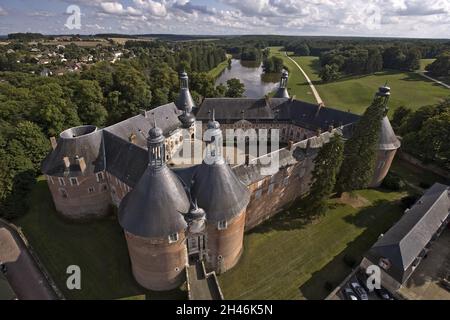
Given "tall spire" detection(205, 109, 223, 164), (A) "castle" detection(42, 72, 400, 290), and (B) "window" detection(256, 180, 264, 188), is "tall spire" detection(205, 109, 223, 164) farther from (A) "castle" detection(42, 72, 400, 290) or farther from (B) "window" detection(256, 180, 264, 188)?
(B) "window" detection(256, 180, 264, 188)

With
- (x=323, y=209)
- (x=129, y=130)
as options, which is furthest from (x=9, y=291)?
(x=323, y=209)

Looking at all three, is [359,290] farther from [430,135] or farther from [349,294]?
[430,135]

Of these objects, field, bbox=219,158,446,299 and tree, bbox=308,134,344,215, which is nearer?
field, bbox=219,158,446,299

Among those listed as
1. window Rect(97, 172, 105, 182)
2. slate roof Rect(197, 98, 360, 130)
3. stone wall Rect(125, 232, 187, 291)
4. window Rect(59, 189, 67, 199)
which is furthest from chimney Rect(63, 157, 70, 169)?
slate roof Rect(197, 98, 360, 130)

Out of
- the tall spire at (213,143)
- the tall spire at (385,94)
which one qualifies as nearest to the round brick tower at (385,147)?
the tall spire at (385,94)

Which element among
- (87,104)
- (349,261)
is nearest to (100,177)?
(87,104)

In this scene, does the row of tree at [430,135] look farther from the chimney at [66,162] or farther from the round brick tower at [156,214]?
the chimney at [66,162]
